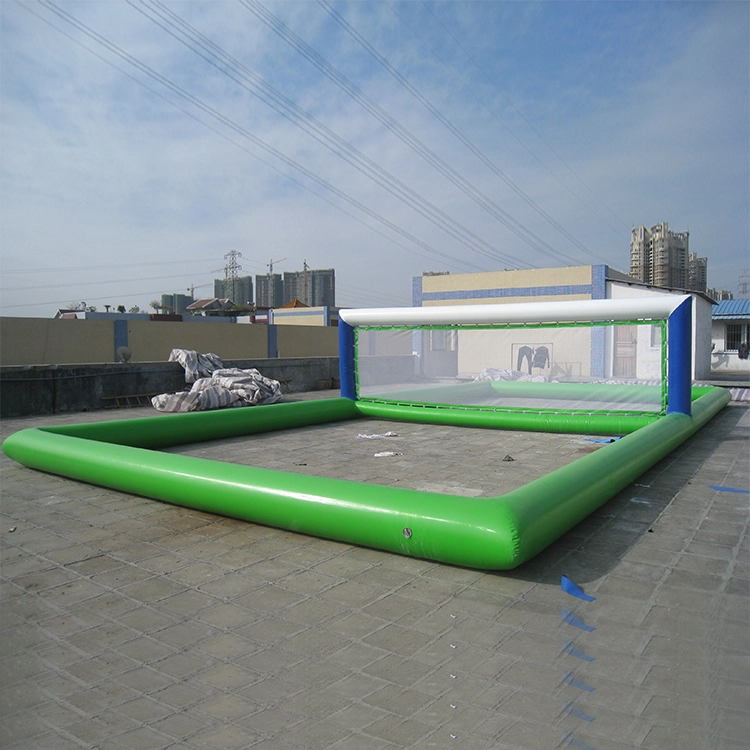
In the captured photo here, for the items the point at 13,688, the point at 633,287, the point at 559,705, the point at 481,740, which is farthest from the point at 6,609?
the point at 633,287

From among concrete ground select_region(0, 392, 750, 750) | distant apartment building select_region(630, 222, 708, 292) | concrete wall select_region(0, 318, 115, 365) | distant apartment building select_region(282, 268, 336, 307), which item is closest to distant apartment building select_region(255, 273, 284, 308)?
distant apartment building select_region(282, 268, 336, 307)

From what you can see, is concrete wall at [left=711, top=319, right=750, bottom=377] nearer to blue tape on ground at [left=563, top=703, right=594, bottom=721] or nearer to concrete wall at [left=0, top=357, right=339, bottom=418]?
concrete wall at [left=0, top=357, right=339, bottom=418]

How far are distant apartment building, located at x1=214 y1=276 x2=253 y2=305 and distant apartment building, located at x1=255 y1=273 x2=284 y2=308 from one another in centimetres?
133

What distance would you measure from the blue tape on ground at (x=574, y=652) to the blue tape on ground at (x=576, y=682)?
0.13 m

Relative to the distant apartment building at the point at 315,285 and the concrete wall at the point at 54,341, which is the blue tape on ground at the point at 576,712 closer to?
the concrete wall at the point at 54,341

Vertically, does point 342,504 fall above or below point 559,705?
above

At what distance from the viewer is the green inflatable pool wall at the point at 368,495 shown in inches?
121

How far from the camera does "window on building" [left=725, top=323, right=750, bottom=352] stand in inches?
923

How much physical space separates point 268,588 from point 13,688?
1126 millimetres

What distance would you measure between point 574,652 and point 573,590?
1.88ft

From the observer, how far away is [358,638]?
97.8 inches

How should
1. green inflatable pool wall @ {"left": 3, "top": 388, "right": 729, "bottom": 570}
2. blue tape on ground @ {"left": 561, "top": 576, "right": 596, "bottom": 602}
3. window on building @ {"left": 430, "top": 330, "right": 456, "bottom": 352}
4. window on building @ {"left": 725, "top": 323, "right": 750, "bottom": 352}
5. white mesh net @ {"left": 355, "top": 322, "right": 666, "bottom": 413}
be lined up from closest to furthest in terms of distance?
blue tape on ground @ {"left": 561, "top": 576, "right": 596, "bottom": 602}, green inflatable pool wall @ {"left": 3, "top": 388, "right": 729, "bottom": 570}, white mesh net @ {"left": 355, "top": 322, "right": 666, "bottom": 413}, window on building @ {"left": 430, "top": 330, "right": 456, "bottom": 352}, window on building @ {"left": 725, "top": 323, "right": 750, "bottom": 352}

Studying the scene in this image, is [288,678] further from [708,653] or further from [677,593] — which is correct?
[677,593]

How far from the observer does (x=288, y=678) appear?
220cm
